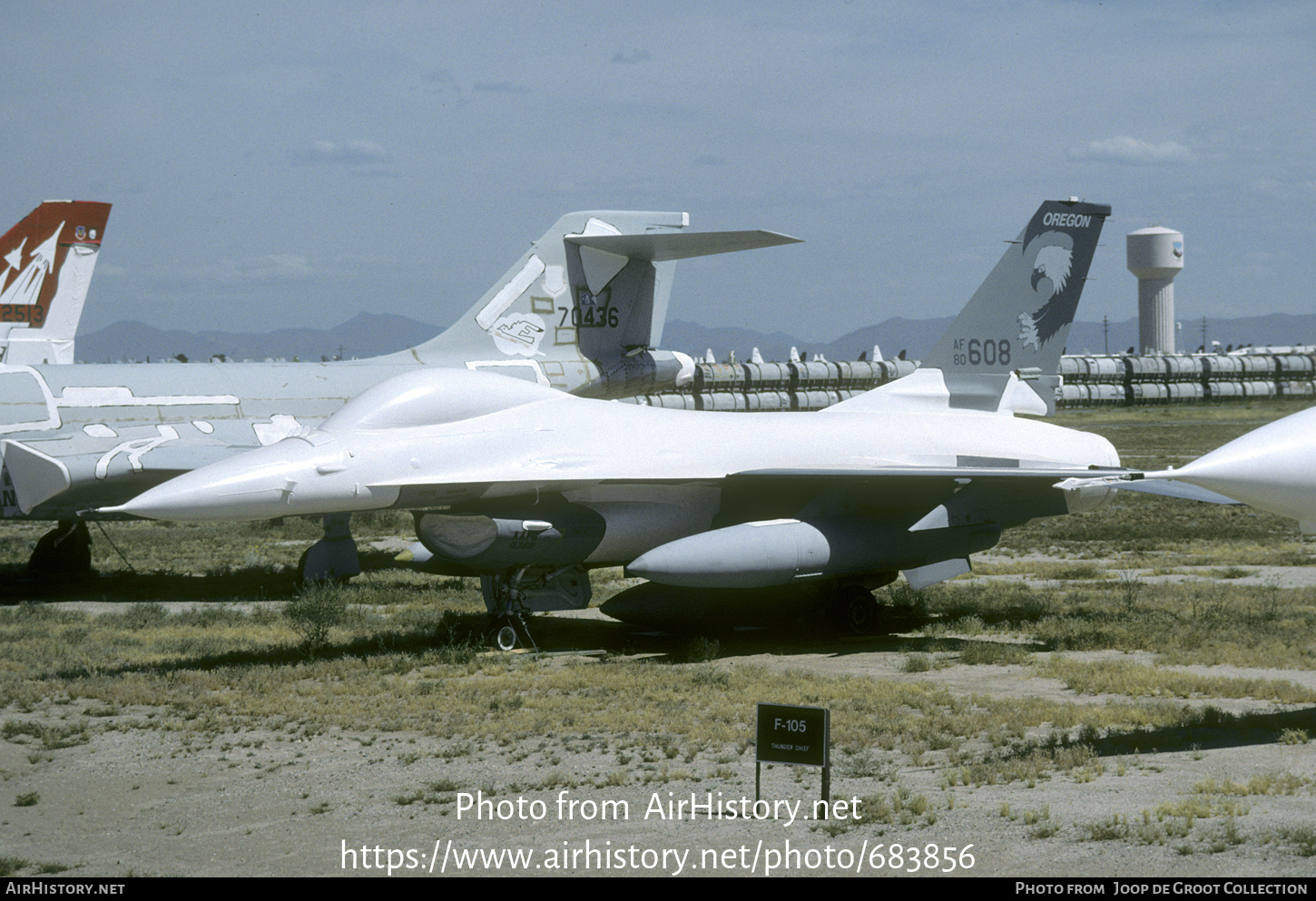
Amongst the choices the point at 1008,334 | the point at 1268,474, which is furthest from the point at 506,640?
the point at 1268,474

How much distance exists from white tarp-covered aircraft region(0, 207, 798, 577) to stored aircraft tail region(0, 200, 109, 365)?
38.5 feet

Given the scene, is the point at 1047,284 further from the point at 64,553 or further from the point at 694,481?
the point at 64,553

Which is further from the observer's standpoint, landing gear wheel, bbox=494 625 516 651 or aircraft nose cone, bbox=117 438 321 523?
landing gear wheel, bbox=494 625 516 651

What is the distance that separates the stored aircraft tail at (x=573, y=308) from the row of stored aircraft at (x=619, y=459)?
0.04 metres

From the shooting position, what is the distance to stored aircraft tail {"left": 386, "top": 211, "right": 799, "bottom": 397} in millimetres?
21641

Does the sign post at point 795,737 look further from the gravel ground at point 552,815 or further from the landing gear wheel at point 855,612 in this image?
the landing gear wheel at point 855,612

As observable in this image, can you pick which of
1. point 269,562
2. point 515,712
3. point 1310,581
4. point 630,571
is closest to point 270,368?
point 269,562

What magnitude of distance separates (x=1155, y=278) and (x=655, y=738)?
127m

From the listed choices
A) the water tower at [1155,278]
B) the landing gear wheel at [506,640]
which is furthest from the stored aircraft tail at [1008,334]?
the water tower at [1155,278]

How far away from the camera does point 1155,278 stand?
414 ft

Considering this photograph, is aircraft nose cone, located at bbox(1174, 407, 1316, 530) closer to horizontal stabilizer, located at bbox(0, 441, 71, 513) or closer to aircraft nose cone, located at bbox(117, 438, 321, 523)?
aircraft nose cone, located at bbox(117, 438, 321, 523)

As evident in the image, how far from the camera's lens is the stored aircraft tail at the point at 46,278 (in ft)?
104

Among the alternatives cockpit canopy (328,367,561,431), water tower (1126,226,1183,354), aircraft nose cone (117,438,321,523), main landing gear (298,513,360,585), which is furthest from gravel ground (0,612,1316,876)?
water tower (1126,226,1183,354)
